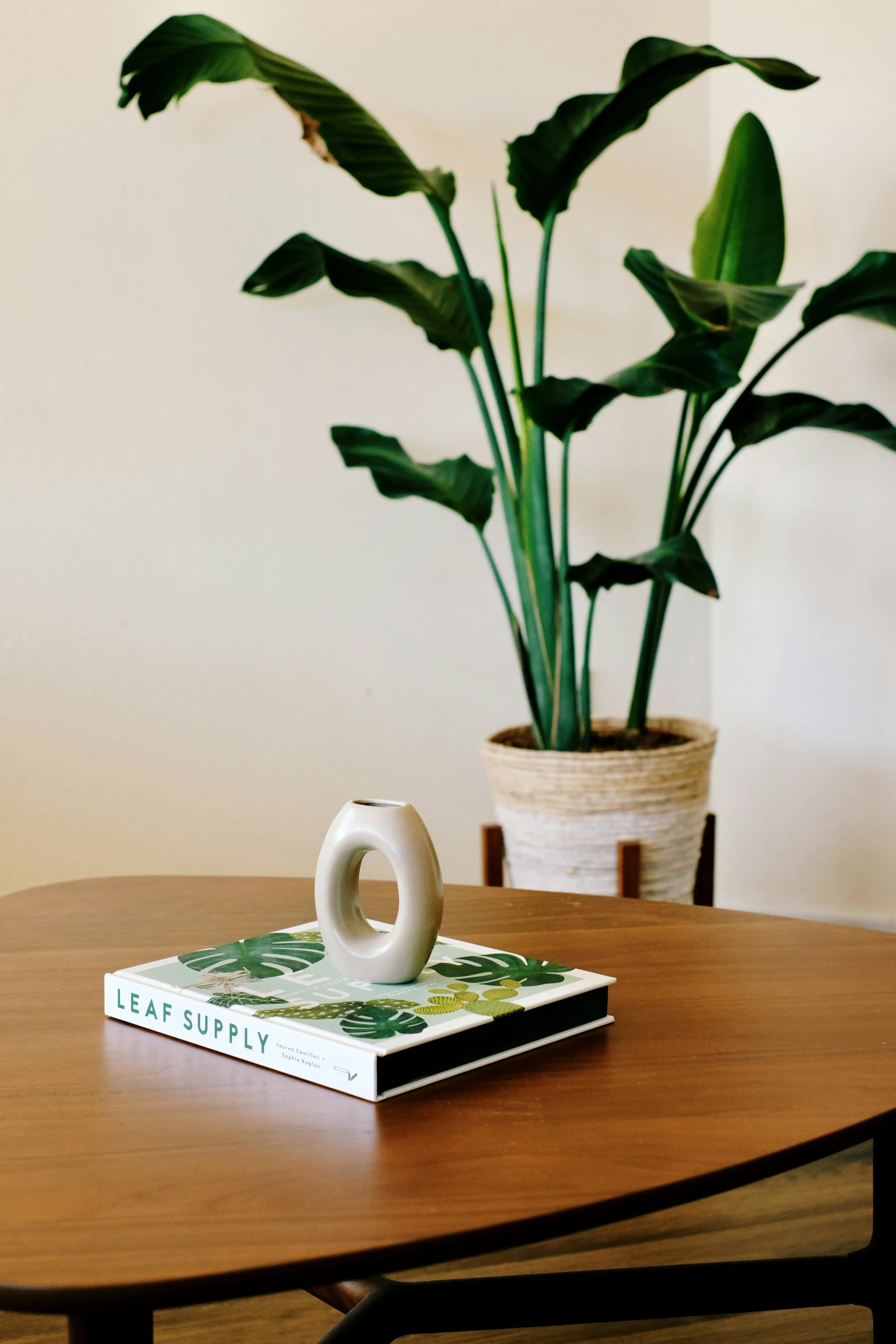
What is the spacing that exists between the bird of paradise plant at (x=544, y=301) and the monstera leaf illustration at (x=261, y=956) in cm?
87

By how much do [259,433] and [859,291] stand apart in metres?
1.00

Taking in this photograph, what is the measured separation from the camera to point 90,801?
208cm

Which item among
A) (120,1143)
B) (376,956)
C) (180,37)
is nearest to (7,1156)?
(120,1143)

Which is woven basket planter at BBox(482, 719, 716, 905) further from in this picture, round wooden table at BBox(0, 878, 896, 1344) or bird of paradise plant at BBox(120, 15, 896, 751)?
round wooden table at BBox(0, 878, 896, 1344)

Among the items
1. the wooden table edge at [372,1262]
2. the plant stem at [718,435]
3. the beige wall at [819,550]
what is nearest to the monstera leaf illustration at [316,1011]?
the wooden table edge at [372,1262]

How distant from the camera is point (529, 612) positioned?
1.85 m

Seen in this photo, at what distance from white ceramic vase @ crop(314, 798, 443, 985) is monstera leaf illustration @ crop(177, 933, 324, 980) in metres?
0.05

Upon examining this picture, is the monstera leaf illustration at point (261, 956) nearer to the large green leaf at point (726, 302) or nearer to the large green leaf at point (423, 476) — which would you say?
the large green leaf at point (726, 302)

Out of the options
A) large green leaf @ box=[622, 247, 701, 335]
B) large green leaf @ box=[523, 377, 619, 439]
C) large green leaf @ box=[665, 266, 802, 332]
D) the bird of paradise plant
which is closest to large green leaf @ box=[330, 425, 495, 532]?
the bird of paradise plant

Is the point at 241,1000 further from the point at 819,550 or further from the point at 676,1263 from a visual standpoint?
the point at 819,550

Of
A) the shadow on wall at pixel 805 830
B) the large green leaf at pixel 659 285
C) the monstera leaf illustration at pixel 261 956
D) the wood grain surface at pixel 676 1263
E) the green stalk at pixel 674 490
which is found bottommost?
the wood grain surface at pixel 676 1263

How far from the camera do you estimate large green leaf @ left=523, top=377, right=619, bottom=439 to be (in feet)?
5.16

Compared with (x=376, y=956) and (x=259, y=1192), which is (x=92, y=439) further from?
(x=259, y=1192)

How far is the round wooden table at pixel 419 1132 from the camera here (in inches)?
19.1
